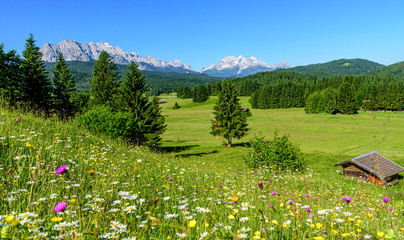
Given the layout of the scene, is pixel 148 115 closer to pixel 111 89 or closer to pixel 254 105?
pixel 111 89

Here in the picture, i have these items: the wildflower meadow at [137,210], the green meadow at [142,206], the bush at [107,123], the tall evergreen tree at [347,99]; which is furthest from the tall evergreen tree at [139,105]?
the tall evergreen tree at [347,99]

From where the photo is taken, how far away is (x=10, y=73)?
34.5m

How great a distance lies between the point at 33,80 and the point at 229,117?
34.6 meters

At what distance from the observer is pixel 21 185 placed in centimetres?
392

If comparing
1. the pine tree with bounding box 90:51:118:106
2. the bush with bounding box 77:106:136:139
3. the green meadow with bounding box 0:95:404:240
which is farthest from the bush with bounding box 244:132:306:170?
the pine tree with bounding box 90:51:118:106

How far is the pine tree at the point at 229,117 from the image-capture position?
1657 inches

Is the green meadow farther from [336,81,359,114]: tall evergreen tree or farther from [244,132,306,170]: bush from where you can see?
[336,81,359,114]: tall evergreen tree

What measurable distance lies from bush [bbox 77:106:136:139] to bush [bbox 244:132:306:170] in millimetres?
12971

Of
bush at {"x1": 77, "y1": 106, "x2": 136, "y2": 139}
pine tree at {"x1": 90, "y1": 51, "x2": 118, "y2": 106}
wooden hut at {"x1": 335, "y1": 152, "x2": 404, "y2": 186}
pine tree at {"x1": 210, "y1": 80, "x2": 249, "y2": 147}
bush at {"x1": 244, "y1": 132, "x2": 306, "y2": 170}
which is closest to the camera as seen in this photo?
wooden hut at {"x1": 335, "y1": 152, "x2": 404, "y2": 186}

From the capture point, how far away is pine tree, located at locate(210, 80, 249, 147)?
42094 millimetres

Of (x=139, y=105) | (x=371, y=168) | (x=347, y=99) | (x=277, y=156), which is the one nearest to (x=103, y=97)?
(x=139, y=105)

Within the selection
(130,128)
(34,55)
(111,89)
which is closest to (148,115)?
(130,128)

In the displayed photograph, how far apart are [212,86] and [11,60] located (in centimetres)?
16679

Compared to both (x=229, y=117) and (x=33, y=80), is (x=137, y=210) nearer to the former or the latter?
(x=229, y=117)
